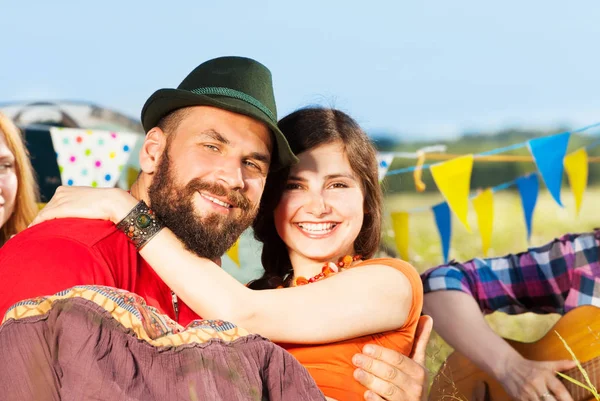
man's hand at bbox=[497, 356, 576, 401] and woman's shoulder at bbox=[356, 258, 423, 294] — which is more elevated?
woman's shoulder at bbox=[356, 258, 423, 294]

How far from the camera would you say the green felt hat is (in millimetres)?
2650

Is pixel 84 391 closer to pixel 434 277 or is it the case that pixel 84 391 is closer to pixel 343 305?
pixel 343 305

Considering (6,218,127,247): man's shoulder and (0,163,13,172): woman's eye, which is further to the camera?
(0,163,13,172): woman's eye

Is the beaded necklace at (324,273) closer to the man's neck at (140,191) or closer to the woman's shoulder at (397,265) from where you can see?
the woman's shoulder at (397,265)

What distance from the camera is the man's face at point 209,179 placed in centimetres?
257

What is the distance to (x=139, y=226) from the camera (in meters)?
2.53

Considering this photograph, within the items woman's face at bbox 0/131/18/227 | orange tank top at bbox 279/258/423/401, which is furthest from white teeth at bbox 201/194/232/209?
woman's face at bbox 0/131/18/227

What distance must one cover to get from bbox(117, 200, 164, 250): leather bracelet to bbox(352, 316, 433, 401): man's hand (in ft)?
2.51

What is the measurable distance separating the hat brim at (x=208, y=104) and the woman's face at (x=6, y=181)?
1.37 m

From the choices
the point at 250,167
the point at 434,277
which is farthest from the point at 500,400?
the point at 250,167

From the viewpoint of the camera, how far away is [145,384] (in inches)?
66.1

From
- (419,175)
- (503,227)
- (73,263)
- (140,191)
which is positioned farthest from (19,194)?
(503,227)

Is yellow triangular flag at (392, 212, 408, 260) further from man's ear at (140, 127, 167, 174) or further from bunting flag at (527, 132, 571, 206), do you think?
man's ear at (140, 127, 167, 174)

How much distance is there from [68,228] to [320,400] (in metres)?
0.98
